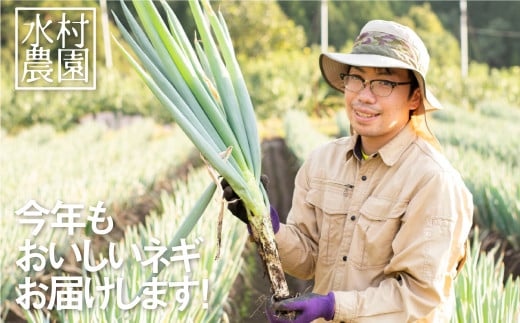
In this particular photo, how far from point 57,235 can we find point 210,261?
123 centimetres

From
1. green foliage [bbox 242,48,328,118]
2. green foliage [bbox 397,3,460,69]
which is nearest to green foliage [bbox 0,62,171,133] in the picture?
green foliage [bbox 242,48,328,118]

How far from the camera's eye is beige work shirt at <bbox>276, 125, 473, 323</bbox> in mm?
1653

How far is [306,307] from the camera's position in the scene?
1.64 metres

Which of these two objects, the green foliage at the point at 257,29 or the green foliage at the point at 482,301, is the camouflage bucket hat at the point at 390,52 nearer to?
the green foliage at the point at 482,301

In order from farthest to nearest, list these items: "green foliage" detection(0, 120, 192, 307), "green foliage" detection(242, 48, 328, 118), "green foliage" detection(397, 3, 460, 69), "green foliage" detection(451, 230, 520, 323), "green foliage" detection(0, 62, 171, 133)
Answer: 1. "green foliage" detection(397, 3, 460, 69)
2. "green foliage" detection(242, 48, 328, 118)
3. "green foliage" detection(0, 62, 171, 133)
4. "green foliage" detection(0, 120, 192, 307)
5. "green foliage" detection(451, 230, 520, 323)

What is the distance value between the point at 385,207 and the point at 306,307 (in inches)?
12.1

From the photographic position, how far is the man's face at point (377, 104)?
68.0 inches

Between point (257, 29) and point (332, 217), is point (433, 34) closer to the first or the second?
point (257, 29)

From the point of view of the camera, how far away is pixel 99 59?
2644 cm

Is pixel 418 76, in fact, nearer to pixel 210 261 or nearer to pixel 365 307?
pixel 365 307

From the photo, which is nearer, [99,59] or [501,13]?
[99,59]

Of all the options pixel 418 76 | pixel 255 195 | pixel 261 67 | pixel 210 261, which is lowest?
pixel 210 261

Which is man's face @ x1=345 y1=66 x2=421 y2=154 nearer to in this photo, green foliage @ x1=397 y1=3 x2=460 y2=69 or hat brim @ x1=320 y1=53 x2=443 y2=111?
hat brim @ x1=320 y1=53 x2=443 y2=111

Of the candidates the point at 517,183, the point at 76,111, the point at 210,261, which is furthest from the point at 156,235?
the point at 76,111
